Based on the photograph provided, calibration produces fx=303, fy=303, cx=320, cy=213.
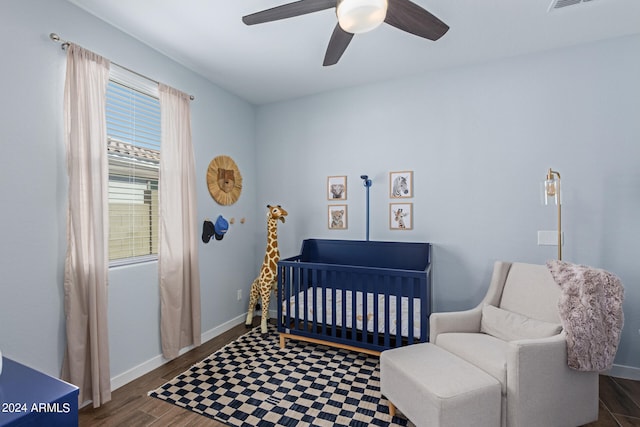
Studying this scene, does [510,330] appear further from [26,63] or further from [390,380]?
[26,63]

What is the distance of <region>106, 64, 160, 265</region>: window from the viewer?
221 cm

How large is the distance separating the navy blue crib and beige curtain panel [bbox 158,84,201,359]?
79cm

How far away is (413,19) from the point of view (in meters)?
1.48

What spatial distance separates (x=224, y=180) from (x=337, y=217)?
4.13 ft

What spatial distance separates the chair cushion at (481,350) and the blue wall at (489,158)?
0.89 meters

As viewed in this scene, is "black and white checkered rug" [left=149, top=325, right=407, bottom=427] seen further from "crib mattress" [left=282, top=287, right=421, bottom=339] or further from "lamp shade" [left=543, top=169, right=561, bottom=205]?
"lamp shade" [left=543, top=169, right=561, bottom=205]

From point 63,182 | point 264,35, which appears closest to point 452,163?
point 264,35

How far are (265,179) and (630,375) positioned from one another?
3678 millimetres

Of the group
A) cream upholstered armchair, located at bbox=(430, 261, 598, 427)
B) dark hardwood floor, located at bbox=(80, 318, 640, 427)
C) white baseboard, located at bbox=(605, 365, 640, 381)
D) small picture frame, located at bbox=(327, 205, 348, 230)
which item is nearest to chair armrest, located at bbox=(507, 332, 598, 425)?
cream upholstered armchair, located at bbox=(430, 261, 598, 427)

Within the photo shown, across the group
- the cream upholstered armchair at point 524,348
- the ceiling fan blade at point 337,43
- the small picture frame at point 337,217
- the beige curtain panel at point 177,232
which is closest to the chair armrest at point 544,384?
the cream upholstered armchair at point 524,348

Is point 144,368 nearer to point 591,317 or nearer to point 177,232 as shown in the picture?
point 177,232

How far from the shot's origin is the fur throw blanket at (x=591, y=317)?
1578 mm

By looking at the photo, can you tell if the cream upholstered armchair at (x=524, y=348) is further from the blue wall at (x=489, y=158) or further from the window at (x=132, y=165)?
the window at (x=132, y=165)

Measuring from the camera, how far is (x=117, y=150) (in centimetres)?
223
